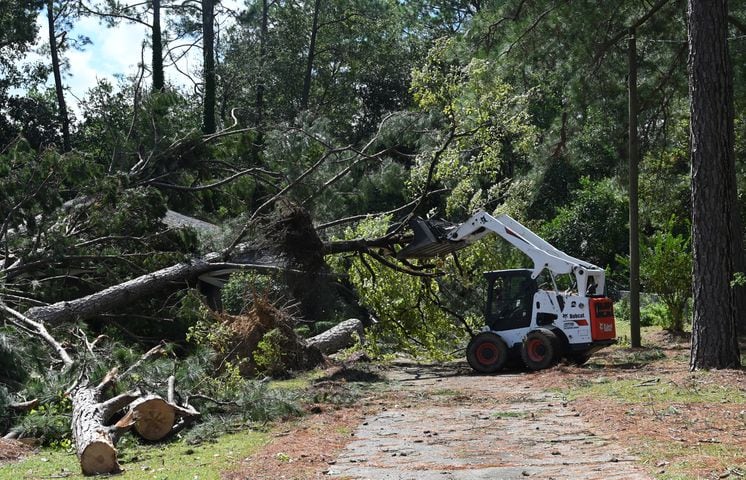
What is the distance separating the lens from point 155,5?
35.6 meters

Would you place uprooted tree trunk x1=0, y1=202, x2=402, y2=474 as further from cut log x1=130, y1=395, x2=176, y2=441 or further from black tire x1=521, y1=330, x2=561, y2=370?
black tire x1=521, y1=330, x2=561, y2=370

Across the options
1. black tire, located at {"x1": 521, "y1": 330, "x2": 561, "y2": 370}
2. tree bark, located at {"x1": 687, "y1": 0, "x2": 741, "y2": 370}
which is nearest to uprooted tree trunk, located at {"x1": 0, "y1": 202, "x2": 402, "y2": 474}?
black tire, located at {"x1": 521, "y1": 330, "x2": 561, "y2": 370}

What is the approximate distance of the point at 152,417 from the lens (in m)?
9.32

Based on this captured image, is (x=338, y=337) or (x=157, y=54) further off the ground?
(x=157, y=54)

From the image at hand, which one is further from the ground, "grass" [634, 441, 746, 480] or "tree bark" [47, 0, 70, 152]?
"tree bark" [47, 0, 70, 152]

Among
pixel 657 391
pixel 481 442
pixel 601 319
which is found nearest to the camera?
pixel 481 442

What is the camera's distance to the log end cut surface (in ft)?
25.1

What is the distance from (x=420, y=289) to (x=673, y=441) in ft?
31.4

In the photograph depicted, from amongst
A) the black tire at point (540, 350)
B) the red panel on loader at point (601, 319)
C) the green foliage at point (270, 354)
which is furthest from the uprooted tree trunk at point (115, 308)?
the red panel on loader at point (601, 319)

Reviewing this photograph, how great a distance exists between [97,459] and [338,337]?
11.3m

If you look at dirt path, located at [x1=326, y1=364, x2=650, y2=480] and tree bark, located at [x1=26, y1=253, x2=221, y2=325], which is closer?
dirt path, located at [x1=326, y1=364, x2=650, y2=480]

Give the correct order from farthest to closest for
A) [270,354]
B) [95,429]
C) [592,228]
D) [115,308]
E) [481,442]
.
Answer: [592,228]
[115,308]
[270,354]
[481,442]
[95,429]

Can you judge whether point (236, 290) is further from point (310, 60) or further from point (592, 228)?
point (310, 60)

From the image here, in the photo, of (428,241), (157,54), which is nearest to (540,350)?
(428,241)
